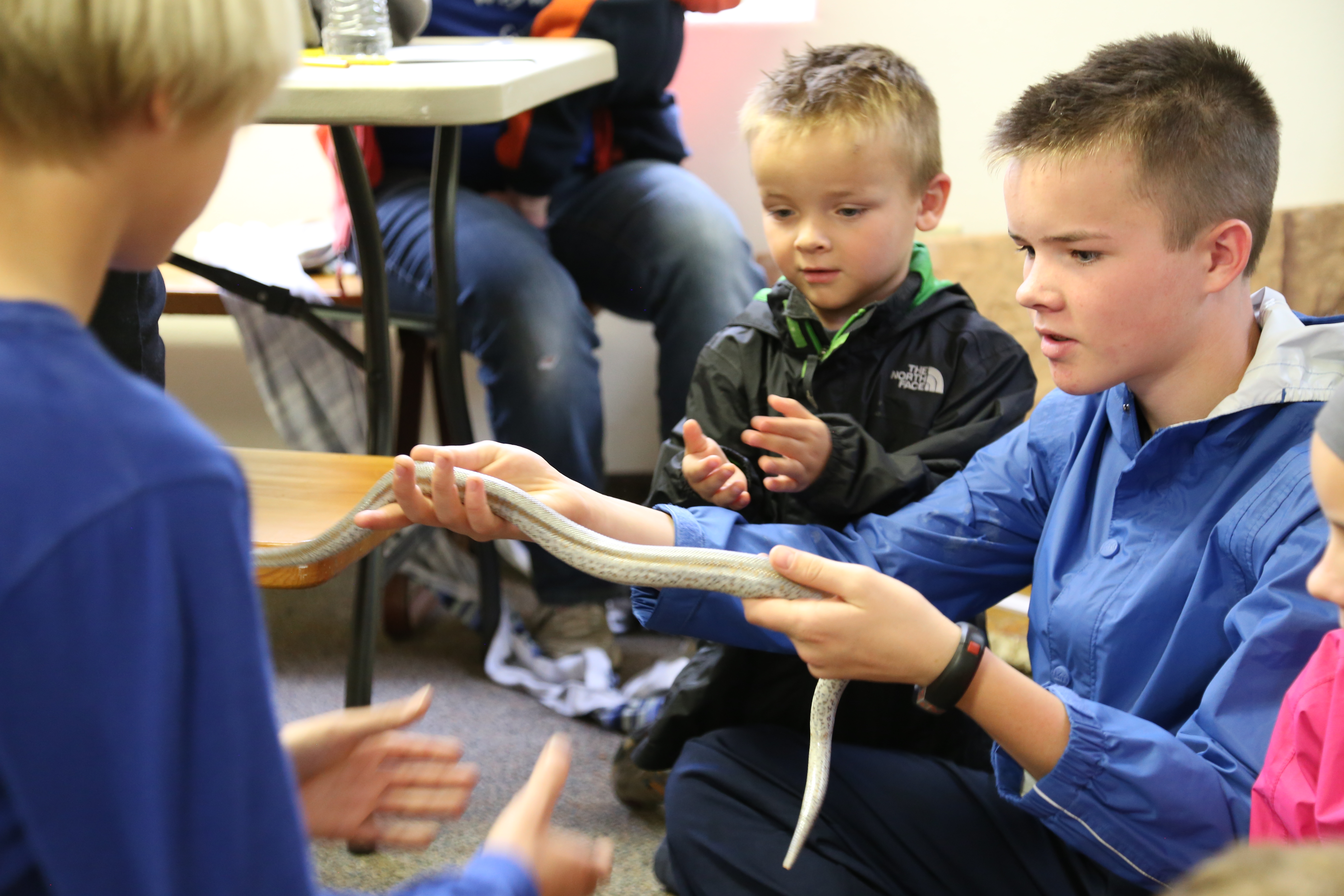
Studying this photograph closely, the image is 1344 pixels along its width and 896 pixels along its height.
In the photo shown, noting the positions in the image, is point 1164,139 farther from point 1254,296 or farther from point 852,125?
point 852,125

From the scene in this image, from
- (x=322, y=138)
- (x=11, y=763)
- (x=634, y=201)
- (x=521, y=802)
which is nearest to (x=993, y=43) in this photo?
A: (x=634, y=201)

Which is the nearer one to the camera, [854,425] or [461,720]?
[854,425]

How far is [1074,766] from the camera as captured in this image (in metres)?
0.85

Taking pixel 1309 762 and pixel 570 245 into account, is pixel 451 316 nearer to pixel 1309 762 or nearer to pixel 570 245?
pixel 570 245

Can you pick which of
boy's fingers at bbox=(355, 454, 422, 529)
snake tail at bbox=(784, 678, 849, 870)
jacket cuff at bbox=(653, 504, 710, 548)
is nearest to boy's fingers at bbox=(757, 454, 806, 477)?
jacket cuff at bbox=(653, 504, 710, 548)

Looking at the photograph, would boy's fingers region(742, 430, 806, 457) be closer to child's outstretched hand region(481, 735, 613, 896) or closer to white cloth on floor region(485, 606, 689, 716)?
child's outstretched hand region(481, 735, 613, 896)

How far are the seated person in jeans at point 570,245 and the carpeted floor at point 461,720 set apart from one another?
0.16m

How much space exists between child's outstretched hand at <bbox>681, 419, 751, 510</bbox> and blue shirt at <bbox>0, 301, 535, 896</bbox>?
706 mm

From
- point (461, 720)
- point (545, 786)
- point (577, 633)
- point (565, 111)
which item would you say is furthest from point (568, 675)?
point (545, 786)

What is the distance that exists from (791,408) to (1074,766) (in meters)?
0.47

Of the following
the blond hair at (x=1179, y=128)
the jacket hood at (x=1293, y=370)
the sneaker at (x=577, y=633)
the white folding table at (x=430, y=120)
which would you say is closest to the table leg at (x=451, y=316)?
the white folding table at (x=430, y=120)

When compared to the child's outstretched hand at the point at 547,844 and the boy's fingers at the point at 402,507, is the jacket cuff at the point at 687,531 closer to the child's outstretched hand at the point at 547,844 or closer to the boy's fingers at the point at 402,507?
the boy's fingers at the point at 402,507

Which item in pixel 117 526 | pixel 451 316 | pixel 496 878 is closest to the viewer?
pixel 117 526

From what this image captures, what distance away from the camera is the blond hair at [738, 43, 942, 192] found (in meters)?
1.33
